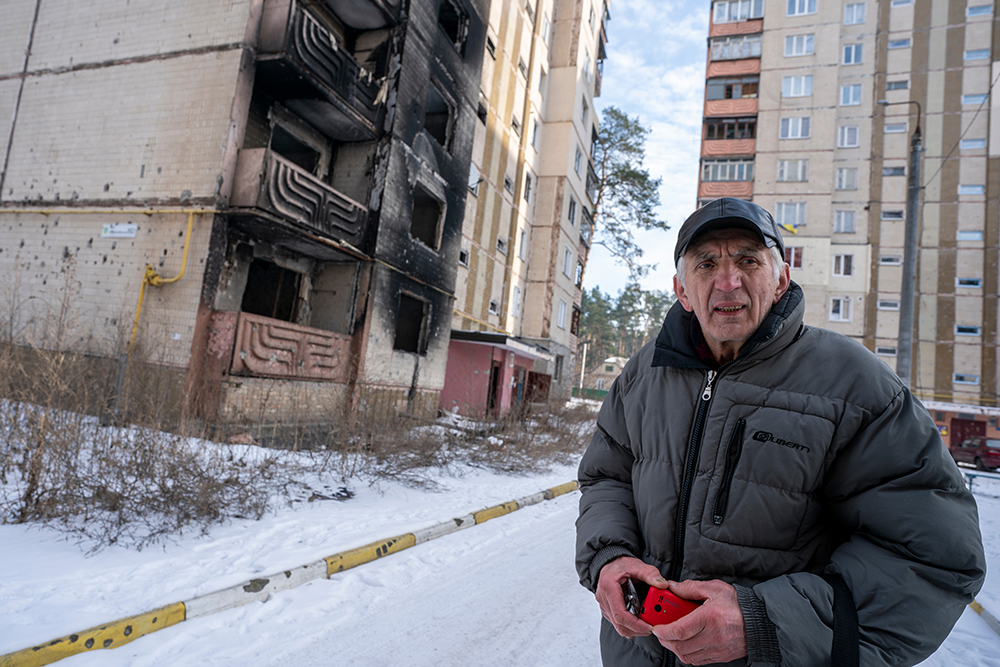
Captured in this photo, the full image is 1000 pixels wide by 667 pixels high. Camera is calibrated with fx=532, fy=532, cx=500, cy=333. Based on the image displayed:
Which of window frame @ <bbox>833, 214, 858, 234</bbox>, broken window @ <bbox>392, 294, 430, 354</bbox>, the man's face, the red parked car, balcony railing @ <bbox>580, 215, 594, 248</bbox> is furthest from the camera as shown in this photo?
window frame @ <bbox>833, 214, 858, 234</bbox>

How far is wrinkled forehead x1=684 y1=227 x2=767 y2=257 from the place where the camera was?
5.32ft

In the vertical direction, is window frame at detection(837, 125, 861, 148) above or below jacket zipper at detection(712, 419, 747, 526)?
above

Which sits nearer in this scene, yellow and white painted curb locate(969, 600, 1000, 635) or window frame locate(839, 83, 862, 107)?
yellow and white painted curb locate(969, 600, 1000, 635)

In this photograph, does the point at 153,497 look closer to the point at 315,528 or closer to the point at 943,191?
the point at 315,528

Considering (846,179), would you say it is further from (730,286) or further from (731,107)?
(730,286)

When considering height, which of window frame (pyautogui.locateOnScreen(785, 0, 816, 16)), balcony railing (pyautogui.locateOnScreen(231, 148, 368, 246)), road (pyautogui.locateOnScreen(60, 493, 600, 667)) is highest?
window frame (pyautogui.locateOnScreen(785, 0, 816, 16))

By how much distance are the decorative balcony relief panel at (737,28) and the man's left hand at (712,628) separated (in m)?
45.3

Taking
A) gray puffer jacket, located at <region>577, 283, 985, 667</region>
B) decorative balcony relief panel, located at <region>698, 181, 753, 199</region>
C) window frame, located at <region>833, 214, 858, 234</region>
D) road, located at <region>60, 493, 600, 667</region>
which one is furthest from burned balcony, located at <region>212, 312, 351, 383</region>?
window frame, located at <region>833, 214, 858, 234</region>

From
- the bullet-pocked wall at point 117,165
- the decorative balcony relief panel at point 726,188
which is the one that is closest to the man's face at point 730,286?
the bullet-pocked wall at point 117,165

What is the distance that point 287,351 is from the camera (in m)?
10.7

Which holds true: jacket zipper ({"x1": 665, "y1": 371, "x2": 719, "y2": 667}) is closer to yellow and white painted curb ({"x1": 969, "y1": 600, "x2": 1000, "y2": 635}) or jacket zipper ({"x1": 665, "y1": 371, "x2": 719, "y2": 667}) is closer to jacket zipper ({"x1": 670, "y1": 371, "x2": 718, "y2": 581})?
jacket zipper ({"x1": 670, "y1": 371, "x2": 718, "y2": 581})

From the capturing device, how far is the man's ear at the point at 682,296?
5.86 feet

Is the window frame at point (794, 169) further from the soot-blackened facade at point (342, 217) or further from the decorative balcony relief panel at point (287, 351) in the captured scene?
the decorative balcony relief panel at point (287, 351)

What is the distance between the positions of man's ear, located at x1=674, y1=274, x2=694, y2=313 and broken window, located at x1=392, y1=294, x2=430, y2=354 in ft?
46.6
